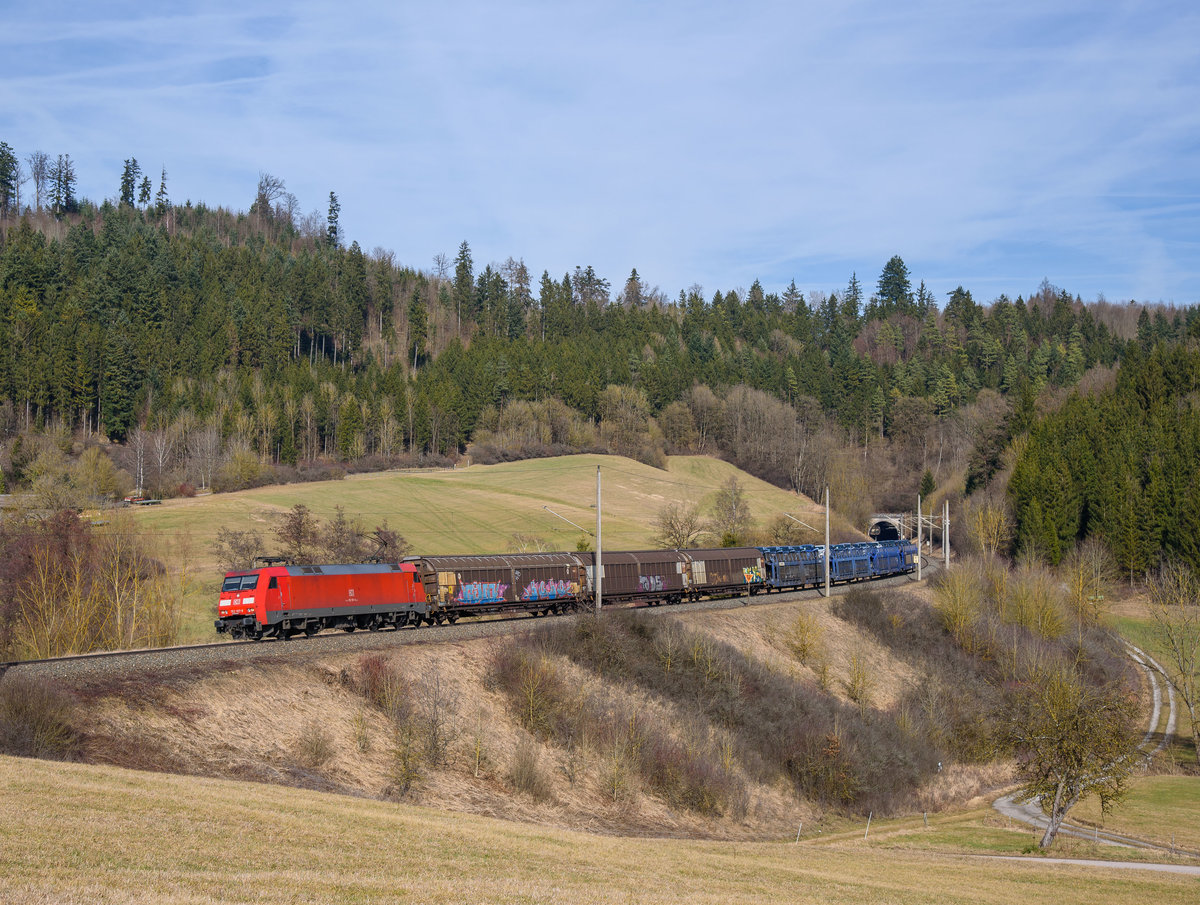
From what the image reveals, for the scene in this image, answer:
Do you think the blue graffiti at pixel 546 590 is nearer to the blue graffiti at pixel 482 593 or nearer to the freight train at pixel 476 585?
the freight train at pixel 476 585

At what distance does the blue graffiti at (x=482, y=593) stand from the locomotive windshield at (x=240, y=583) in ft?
37.3

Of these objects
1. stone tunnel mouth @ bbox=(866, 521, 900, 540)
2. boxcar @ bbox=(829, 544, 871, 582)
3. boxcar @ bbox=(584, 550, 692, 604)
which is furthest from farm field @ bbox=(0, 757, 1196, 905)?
stone tunnel mouth @ bbox=(866, 521, 900, 540)

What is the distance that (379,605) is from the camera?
45.3 m

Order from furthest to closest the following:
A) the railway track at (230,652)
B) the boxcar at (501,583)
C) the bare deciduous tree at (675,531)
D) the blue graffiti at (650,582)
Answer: the bare deciduous tree at (675,531)
the blue graffiti at (650,582)
the boxcar at (501,583)
the railway track at (230,652)

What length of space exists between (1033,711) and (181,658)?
121ft

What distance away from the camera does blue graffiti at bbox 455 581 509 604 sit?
50.2m

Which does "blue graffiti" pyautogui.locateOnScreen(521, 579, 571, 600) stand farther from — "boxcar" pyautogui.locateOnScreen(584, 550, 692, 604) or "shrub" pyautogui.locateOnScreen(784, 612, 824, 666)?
"shrub" pyautogui.locateOnScreen(784, 612, 824, 666)

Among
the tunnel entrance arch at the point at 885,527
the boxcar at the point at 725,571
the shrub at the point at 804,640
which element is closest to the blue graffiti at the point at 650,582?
the boxcar at the point at 725,571

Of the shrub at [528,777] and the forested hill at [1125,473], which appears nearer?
the shrub at [528,777]

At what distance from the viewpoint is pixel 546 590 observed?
55688 millimetres

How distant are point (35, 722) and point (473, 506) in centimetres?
9044

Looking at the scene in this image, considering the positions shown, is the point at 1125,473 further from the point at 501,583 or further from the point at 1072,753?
the point at 501,583

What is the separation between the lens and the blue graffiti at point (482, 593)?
1975 inches

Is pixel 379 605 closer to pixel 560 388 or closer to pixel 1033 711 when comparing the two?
pixel 1033 711
